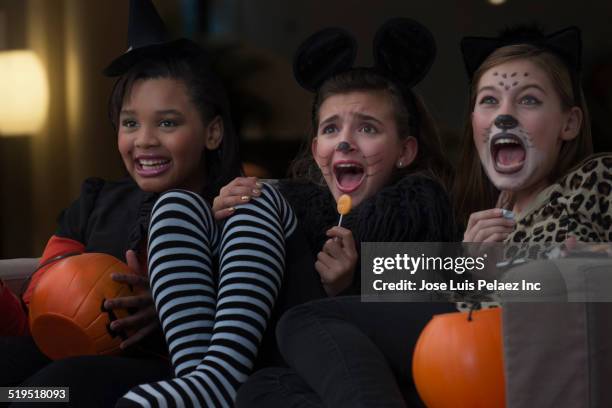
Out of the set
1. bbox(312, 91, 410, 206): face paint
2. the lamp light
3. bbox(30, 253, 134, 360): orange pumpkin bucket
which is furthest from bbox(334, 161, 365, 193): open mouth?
the lamp light

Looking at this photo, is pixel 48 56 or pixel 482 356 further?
pixel 48 56

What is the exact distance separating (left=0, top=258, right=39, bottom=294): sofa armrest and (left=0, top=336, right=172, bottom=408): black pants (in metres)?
0.32

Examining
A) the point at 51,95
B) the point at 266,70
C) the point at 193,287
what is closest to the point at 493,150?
the point at 193,287

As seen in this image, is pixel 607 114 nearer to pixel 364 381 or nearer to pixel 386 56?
pixel 386 56

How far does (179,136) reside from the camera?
6.26 feet

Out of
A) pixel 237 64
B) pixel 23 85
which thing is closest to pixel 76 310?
pixel 237 64

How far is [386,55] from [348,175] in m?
0.26

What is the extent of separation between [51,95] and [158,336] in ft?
8.11

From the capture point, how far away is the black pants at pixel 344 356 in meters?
1.28

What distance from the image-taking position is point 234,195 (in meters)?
1.65

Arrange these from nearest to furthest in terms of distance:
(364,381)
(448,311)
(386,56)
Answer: (364,381) → (448,311) → (386,56)

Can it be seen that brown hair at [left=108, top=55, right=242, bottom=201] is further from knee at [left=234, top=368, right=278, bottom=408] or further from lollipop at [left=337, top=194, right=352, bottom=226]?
knee at [left=234, top=368, right=278, bottom=408]

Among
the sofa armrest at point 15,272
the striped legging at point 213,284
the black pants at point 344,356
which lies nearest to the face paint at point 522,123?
the black pants at point 344,356

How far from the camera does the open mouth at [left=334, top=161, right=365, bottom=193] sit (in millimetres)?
1844
